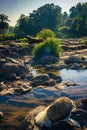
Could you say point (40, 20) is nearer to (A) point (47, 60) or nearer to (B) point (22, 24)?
(B) point (22, 24)

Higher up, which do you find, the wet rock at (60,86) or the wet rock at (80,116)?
the wet rock at (80,116)

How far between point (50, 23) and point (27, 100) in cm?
8658

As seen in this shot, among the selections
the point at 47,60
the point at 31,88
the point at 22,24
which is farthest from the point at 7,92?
the point at 22,24

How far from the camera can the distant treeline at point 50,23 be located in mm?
75000

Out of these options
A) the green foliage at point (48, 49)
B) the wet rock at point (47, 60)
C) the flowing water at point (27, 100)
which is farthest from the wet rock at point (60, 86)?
the green foliage at point (48, 49)

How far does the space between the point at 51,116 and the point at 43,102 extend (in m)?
3.69

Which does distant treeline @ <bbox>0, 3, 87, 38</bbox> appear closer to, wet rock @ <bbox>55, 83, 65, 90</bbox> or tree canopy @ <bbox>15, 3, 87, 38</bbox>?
tree canopy @ <bbox>15, 3, 87, 38</bbox>

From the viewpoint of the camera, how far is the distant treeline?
7500cm

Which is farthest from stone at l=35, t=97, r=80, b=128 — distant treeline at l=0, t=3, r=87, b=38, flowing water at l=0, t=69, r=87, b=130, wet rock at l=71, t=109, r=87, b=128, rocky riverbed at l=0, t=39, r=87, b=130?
distant treeline at l=0, t=3, r=87, b=38

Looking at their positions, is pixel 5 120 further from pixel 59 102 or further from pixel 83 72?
pixel 83 72

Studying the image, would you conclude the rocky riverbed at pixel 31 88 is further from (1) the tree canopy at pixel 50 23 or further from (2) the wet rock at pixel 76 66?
(1) the tree canopy at pixel 50 23

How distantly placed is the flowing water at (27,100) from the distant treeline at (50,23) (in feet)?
179

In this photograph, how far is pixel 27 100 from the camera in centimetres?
1477

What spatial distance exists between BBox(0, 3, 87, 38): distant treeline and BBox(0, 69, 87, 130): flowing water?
54.5 meters
